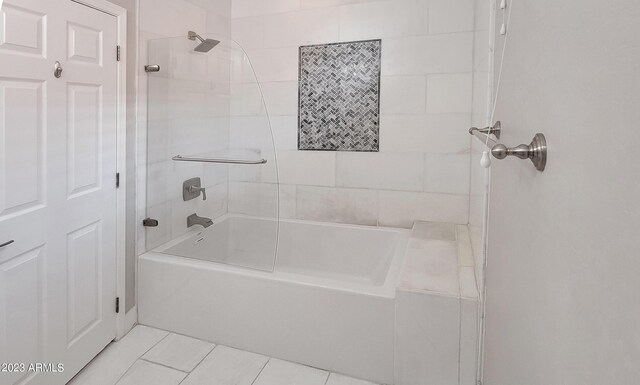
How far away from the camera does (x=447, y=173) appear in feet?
8.71

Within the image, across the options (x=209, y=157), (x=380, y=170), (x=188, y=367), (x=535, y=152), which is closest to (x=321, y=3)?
(x=380, y=170)

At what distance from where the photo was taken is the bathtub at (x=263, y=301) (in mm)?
1833

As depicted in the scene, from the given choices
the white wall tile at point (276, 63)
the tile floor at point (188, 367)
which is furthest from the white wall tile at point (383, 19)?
the tile floor at point (188, 367)

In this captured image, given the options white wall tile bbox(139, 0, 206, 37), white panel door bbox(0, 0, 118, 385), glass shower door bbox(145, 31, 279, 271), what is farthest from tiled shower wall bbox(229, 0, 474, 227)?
white panel door bbox(0, 0, 118, 385)

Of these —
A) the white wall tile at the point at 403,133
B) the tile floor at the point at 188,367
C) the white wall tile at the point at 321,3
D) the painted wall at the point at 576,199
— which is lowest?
the tile floor at the point at 188,367

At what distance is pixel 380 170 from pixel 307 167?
63cm

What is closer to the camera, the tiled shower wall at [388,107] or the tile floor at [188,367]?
the tile floor at [188,367]

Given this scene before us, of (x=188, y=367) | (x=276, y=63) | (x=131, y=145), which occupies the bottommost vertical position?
(x=188, y=367)

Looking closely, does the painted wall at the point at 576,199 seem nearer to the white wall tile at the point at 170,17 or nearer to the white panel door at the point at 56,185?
the white panel door at the point at 56,185

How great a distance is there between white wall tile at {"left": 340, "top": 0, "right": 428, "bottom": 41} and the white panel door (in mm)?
1655

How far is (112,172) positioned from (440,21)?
8.02 ft

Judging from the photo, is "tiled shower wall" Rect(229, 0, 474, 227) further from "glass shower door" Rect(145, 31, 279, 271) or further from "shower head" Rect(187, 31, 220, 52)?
"shower head" Rect(187, 31, 220, 52)

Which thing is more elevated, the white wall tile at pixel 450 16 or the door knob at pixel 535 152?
the white wall tile at pixel 450 16

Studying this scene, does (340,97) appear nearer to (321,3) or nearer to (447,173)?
(321,3)
